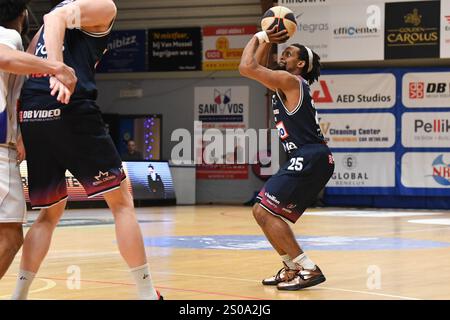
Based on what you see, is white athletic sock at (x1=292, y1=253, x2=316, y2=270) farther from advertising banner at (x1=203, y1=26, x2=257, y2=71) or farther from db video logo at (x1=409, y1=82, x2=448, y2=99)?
advertising banner at (x1=203, y1=26, x2=257, y2=71)

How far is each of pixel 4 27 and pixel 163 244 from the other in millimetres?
5915

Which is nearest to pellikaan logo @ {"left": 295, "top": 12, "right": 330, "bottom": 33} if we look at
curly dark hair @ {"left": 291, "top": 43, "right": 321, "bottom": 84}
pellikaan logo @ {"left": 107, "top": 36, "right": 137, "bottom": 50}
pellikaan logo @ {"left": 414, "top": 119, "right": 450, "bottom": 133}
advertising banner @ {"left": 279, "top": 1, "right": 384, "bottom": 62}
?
advertising banner @ {"left": 279, "top": 1, "right": 384, "bottom": 62}

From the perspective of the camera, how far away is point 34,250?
5133 millimetres

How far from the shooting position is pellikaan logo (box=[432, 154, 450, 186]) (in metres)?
21.5

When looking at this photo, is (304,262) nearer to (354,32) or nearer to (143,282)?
(143,282)

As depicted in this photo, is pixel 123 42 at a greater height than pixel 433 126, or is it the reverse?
pixel 123 42

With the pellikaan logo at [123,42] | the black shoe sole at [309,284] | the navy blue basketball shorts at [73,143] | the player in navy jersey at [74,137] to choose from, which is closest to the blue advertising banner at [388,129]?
the pellikaan logo at [123,42]

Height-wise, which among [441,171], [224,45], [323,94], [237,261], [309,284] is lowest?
[441,171]

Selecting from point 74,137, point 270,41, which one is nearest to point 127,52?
point 270,41

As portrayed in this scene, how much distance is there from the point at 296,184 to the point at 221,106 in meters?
18.0

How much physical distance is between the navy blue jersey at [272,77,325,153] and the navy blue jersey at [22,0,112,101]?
92.2 inches

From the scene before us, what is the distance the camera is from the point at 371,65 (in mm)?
22297

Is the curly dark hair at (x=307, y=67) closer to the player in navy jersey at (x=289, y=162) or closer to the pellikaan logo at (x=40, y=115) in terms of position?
the player in navy jersey at (x=289, y=162)

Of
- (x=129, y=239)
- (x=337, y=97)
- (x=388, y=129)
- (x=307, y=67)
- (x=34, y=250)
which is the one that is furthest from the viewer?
(x=337, y=97)
